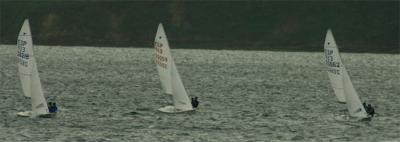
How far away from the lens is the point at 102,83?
92125mm

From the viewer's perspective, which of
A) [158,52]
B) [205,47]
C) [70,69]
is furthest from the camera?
[205,47]

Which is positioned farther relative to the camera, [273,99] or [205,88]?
[205,88]

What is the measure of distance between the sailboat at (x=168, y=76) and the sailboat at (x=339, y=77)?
8951 millimetres

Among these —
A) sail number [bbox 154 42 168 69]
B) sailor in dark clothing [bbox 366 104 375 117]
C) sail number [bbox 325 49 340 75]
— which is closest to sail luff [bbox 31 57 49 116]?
sail number [bbox 154 42 168 69]

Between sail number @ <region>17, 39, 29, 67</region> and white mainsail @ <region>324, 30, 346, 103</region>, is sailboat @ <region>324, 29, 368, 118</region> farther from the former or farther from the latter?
sail number @ <region>17, 39, 29, 67</region>

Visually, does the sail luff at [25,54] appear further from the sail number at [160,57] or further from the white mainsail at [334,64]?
the white mainsail at [334,64]

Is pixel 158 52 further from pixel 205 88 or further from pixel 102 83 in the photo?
pixel 102 83

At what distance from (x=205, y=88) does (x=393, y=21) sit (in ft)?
386

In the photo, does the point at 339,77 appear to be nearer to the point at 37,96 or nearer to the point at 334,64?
the point at 334,64

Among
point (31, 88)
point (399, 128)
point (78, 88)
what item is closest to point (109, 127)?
point (31, 88)

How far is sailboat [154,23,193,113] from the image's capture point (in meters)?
58.7

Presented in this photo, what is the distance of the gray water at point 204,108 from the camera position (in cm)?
5016

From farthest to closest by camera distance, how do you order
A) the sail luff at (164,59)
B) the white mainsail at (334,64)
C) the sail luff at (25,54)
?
A: 1. the sail luff at (164,59)
2. the white mainsail at (334,64)
3. the sail luff at (25,54)

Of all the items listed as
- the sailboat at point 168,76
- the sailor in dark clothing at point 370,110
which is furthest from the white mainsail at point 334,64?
the sailboat at point 168,76
